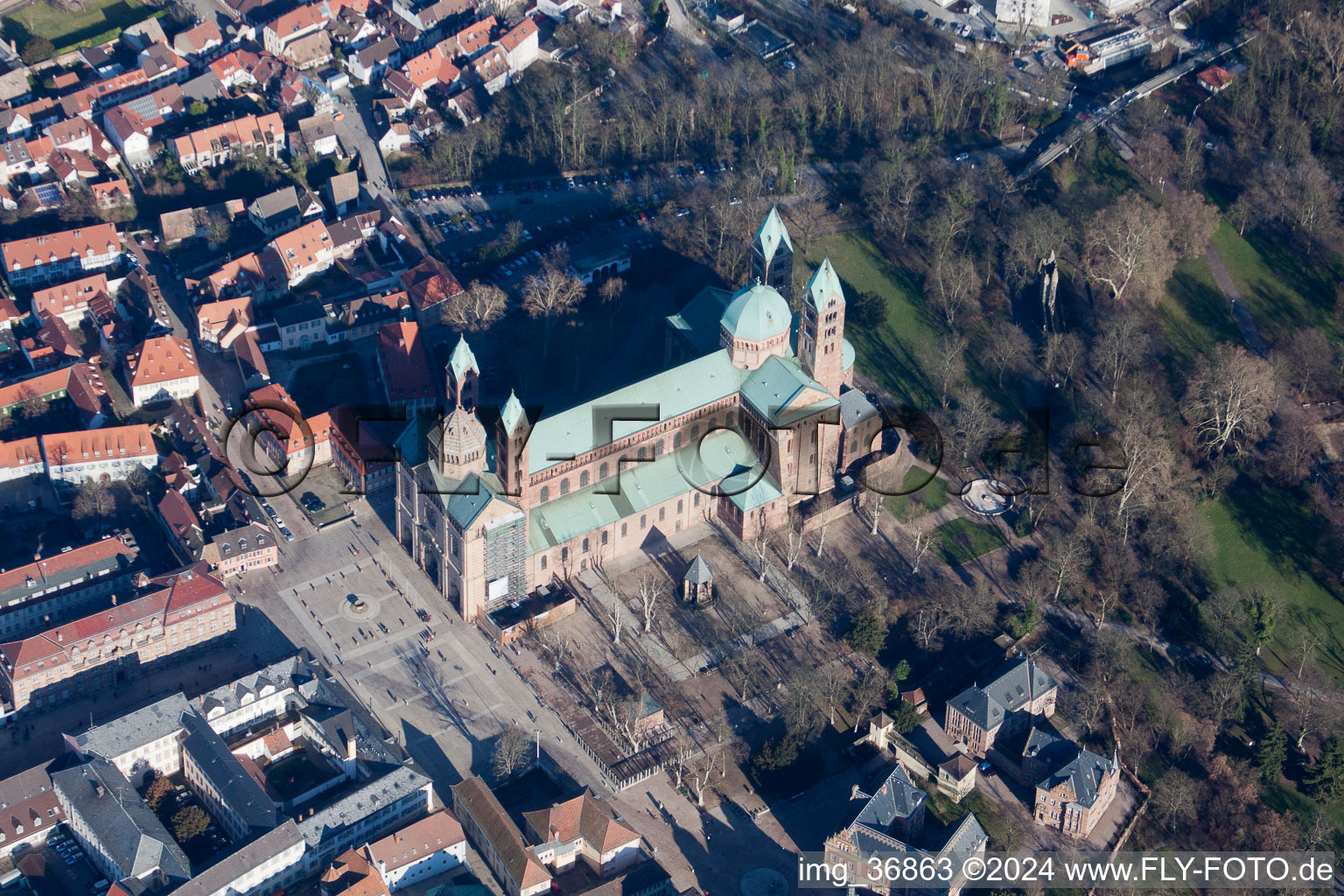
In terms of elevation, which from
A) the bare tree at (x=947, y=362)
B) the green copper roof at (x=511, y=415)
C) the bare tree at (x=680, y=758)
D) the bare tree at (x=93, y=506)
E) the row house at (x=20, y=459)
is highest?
the green copper roof at (x=511, y=415)

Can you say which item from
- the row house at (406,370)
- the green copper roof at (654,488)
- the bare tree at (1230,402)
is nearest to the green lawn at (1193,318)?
the bare tree at (1230,402)

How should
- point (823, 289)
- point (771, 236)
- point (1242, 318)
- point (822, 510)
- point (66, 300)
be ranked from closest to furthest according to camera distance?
point (823, 289) < point (771, 236) < point (822, 510) < point (1242, 318) < point (66, 300)

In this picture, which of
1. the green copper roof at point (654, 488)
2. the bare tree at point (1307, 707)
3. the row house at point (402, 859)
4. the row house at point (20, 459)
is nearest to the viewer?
the row house at point (402, 859)

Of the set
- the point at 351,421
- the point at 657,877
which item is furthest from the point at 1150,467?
the point at 351,421

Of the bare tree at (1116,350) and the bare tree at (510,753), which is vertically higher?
the bare tree at (1116,350)

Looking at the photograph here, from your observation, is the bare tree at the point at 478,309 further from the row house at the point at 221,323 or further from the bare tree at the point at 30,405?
the bare tree at the point at 30,405

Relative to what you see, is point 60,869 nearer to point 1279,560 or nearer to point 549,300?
point 549,300

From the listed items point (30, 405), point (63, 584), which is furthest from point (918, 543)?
point (30, 405)
